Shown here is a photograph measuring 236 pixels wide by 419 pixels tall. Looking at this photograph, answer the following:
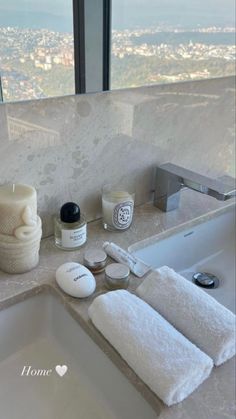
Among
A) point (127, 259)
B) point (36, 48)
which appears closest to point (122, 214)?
point (127, 259)

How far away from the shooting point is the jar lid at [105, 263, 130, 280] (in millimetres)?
651

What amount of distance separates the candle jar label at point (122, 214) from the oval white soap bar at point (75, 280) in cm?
→ 18

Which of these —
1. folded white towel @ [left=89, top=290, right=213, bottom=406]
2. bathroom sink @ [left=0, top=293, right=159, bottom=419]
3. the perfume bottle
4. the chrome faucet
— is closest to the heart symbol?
bathroom sink @ [left=0, top=293, right=159, bottom=419]

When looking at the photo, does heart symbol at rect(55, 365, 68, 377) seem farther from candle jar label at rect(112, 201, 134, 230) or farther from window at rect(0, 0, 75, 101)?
window at rect(0, 0, 75, 101)

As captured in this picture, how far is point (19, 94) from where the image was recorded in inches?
25.9

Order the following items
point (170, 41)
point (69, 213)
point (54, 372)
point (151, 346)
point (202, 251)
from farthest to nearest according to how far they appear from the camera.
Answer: point (202, 251)
point (170, 41)
point (69, 213)
point (54, 372)
point (151, 346)

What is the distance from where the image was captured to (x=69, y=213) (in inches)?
28.7

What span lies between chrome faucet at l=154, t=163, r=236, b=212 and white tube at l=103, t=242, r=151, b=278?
23 cm

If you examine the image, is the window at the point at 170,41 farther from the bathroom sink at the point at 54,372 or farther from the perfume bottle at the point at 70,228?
the bathroom sink at the point at 54,372

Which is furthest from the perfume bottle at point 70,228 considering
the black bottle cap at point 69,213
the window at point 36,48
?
the window at point 36,48

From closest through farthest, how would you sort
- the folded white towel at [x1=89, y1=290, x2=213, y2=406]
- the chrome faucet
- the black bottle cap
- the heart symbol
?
1. the folded white towel at [x1=89, y1=290, x2=213, y2=406]
2. the heart symbol
3. the black bottle cap
4. the chrome faucet

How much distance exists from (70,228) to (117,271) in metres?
0.14

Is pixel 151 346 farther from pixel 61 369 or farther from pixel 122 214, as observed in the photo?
pixel 122 214

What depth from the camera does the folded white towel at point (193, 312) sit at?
53 centimetres
